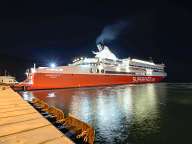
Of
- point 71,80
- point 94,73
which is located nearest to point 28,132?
point 71,80

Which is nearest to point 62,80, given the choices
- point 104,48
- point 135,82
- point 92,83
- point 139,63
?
point 92,83

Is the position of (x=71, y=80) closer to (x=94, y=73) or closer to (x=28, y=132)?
(x=94, y=73)

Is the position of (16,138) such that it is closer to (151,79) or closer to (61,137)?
(61,137)

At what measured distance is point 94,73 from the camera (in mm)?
68062

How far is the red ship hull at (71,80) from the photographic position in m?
53.6

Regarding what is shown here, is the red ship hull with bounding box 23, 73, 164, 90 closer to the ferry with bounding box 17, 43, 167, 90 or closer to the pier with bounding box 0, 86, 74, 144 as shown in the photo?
the ferry with bounding box 17, 43, 167, 90

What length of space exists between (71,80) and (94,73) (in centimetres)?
1092

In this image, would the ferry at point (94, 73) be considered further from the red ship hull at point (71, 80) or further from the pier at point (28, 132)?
the pier at point (28, 132)

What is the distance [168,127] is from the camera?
15102mm

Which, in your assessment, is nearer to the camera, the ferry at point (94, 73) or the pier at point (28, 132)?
the pier at point (28, 132)

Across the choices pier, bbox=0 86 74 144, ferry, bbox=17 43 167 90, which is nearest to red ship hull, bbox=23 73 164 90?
ferry, bbox=17 43 167 90

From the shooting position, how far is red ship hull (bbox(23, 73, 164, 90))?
176 feet

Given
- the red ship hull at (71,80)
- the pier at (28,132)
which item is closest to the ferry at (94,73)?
the red ship hull at (71,80)

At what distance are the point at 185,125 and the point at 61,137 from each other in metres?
12.4
